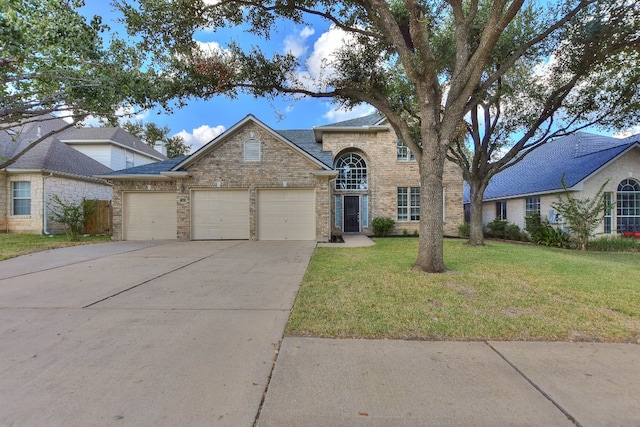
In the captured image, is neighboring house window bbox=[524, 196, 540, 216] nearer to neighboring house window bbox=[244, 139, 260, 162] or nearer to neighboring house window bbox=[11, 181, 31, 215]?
neighboring house window bbox=[244, 139, 260, 162]

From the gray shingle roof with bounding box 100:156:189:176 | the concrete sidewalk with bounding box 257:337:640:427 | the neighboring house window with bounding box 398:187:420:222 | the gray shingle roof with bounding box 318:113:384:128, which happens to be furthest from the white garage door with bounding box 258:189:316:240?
the concrete sidewalk with bounding box 257:337:640:427

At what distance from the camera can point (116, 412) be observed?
2.32 metres

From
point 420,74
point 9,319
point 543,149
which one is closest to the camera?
point 9,319

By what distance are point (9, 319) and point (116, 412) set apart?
3.20 m

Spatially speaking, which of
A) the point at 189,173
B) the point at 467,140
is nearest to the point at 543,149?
the point at 467,140

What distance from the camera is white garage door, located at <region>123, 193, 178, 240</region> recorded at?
14.2m

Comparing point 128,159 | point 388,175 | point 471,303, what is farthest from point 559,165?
point 128,159

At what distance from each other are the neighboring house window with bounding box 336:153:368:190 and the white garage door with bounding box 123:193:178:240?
854cm

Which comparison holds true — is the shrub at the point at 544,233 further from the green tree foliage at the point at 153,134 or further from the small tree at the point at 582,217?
the green tree foliage at the point at 153,134

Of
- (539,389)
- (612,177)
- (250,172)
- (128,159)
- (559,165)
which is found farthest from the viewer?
(128,159)

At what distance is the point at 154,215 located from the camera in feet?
46.6

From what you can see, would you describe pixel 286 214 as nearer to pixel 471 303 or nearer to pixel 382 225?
pixel 382 225

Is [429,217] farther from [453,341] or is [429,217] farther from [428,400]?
[428,400]

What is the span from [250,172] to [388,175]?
7.73 m
